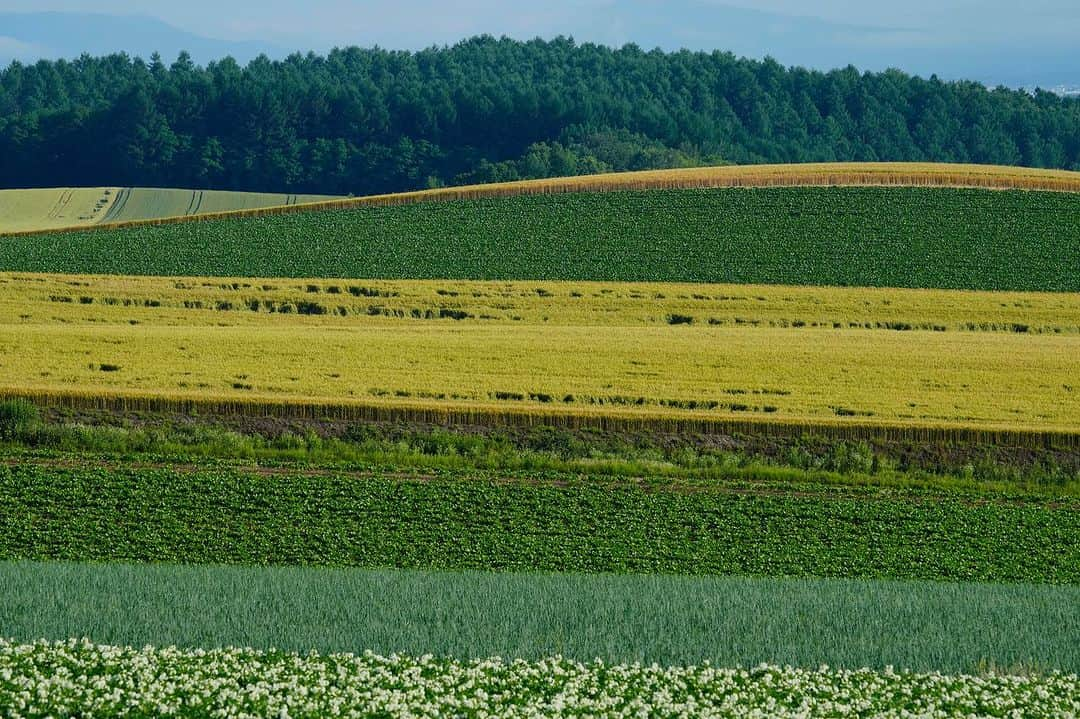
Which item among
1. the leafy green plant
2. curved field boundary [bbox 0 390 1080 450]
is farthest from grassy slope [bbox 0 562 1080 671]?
curved field boundary [bbox 0 390 1080 450]

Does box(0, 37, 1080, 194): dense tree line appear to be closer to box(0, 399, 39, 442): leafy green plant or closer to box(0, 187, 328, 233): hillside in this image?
box(0, 187, 328, 233): hillside

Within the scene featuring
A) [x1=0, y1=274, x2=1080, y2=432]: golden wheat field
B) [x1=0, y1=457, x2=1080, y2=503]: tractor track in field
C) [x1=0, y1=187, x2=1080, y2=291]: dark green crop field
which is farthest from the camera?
[x1=0, y1=187, x2=1080, y2=291]: dark green crop field

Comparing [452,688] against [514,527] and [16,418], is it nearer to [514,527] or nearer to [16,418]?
[514,527]

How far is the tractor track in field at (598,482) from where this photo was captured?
25562 mm

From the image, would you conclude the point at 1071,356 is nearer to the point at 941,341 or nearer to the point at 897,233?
the point at 941,341

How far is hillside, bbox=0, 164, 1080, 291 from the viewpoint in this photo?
53969 millimetres

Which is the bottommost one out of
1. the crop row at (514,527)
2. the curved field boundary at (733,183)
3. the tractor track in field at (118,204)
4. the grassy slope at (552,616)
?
the crop row at (514,527)

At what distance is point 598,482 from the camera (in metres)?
25.9

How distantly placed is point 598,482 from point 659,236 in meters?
34.7

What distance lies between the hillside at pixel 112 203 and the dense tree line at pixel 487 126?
6.63 meters

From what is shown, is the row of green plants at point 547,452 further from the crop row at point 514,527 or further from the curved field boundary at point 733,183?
the curved field boundary at point 733,183

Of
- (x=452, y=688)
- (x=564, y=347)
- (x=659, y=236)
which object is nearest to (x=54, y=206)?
(x=659, y=236)

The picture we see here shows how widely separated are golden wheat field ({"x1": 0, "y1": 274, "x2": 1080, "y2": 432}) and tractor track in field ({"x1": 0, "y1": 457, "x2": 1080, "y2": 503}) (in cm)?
400

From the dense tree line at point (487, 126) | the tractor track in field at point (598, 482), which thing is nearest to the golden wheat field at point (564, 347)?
the tractor track in field at point (598, 482)
